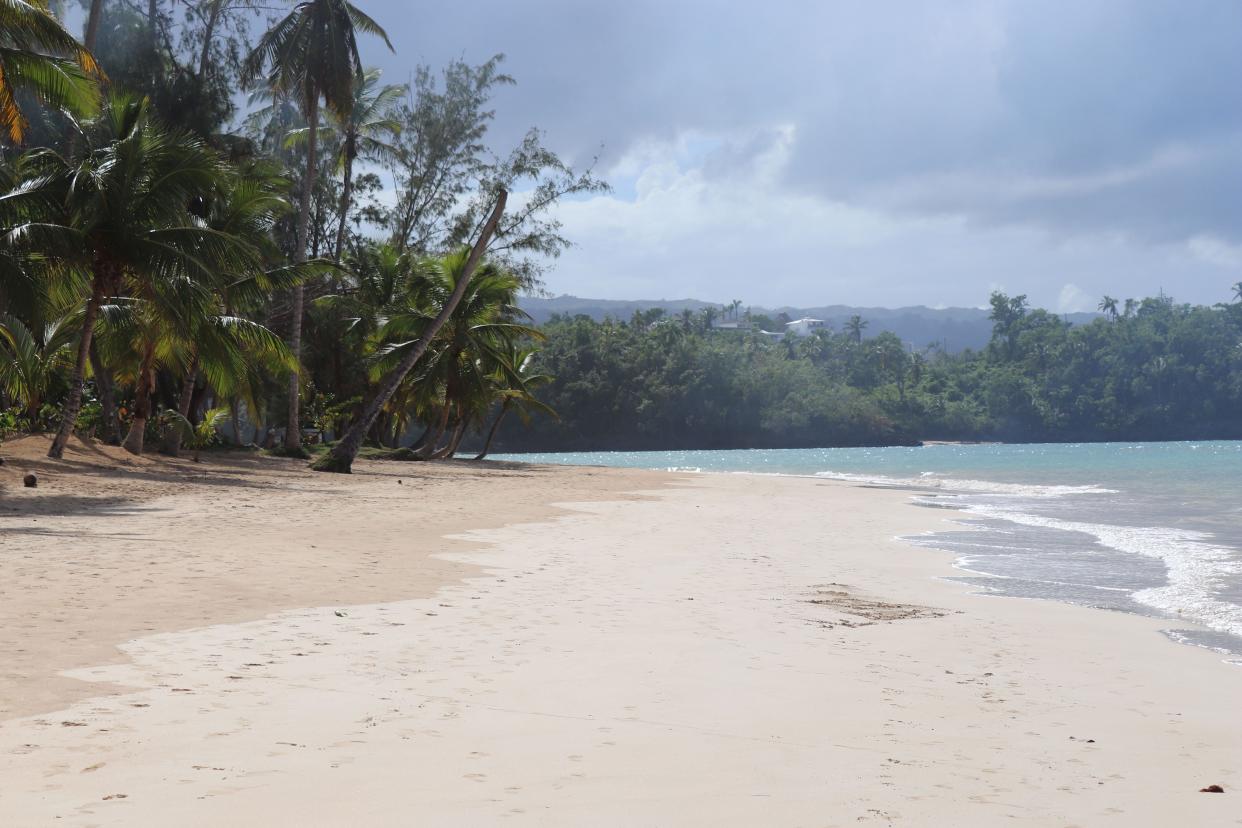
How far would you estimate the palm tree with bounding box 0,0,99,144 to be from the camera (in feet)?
44.9

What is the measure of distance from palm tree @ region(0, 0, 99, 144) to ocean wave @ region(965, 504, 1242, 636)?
46.2 feet

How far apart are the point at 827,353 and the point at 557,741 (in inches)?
4739

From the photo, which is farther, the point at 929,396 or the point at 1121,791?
the point at 929,396

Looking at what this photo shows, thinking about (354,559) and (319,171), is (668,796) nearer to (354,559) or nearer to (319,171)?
(354,559)

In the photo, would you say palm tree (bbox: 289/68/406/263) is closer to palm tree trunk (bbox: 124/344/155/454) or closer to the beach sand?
palm tree trunk (bbox: 124/344/155/454)

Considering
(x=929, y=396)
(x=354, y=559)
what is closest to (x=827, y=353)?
(x=929, y=396)

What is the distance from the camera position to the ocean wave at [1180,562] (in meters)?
8.81

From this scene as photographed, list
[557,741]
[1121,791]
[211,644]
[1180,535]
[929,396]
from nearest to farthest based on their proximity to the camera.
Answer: [1121,791] < [557,741] < [211,644] < [1180,535] < [929,396]

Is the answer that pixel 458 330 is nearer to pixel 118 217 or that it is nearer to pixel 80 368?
pixel 80 368

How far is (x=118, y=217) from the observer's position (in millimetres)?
17781

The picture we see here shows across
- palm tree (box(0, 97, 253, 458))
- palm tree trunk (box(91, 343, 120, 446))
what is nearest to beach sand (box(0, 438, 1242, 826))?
palm tree (box(0, 97, 253, 458))

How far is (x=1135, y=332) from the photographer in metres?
109

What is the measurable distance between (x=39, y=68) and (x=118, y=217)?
3.66 metres

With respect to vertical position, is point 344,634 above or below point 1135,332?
below
